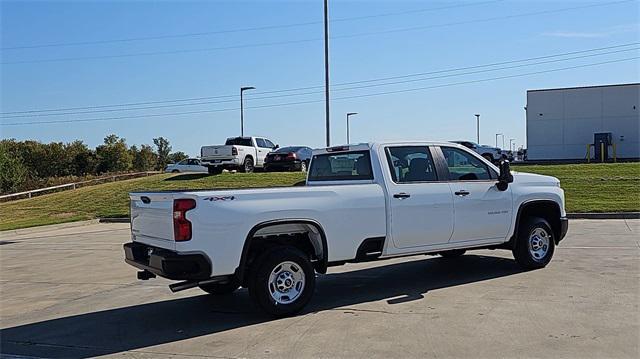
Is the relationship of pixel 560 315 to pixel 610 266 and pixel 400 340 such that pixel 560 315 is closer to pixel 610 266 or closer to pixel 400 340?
pixel 400 340

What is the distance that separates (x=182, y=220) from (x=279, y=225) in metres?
1.15

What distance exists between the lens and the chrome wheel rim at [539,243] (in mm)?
9383

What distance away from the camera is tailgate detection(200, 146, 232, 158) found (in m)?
29.7

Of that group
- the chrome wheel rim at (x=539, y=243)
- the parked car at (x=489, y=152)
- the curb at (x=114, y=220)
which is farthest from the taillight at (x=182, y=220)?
the parked car at (x=489, y=152)

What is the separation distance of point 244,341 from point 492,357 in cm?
235

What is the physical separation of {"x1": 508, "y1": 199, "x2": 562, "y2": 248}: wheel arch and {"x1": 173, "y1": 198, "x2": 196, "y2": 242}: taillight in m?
4.87

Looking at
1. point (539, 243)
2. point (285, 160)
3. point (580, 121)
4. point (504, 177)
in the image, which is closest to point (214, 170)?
point (285, 160)

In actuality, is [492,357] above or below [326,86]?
below

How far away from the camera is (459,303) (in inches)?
293

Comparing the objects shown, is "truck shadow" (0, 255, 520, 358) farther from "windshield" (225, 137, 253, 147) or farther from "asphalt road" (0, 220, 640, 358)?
"windshield" (225, 137, 253, 147)

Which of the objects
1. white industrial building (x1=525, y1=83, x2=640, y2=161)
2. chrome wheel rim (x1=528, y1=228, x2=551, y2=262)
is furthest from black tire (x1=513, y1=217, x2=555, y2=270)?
white industrial building (x1=525, y1=83, x2=640, y2=161)

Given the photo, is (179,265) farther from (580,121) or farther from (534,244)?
(580,121)

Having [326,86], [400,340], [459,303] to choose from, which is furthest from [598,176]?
[400,340]

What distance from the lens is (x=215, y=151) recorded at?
29875mm
